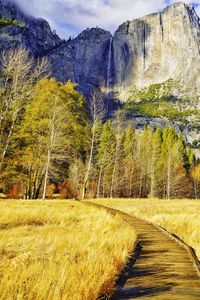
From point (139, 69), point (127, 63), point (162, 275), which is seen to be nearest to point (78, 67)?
point (127, 63)

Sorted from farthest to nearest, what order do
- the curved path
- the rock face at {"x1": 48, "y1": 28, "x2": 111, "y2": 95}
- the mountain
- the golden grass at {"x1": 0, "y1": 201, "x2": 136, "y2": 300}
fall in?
the rock face at {"x1": 48, "y1": 28, "x2": 111, "y2": 95}
the mountain
the curved path
the golden grass at {"x1": 0, "y1": 201, "x2": 136, "y2": 300}

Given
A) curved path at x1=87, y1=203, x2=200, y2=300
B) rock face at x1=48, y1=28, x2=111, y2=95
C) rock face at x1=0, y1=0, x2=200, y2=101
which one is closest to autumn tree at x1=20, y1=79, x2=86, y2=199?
curved path at x1=87, y1=203, x2=200, y2=300

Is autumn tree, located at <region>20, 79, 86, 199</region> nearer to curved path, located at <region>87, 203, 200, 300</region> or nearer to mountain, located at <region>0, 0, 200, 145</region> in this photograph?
curved path, located at <region>87, 203, 200, 300</region>

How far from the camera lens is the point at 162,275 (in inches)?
303

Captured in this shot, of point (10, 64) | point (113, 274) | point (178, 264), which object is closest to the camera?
point (113, 274)

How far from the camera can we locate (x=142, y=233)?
1473 cm

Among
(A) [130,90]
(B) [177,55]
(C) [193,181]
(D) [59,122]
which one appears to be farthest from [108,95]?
(D) [59,122]

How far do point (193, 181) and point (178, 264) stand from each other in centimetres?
7771

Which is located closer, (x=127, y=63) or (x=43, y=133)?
(x=43, y=133)

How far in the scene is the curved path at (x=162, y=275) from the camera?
248 inches

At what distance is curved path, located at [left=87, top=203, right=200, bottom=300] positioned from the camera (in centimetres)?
630

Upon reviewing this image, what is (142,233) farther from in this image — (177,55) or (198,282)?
(177,55)

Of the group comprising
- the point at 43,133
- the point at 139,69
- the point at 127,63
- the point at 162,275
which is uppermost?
the point at 127,63

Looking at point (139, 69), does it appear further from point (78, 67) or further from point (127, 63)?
point (78, 67)
